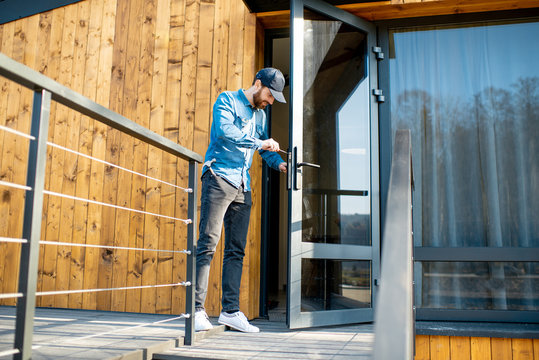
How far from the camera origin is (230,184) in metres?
2.51

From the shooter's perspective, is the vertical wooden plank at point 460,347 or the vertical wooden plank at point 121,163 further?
the vertical wooden plank at point 121,163

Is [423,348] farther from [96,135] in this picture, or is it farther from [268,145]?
[96,135]

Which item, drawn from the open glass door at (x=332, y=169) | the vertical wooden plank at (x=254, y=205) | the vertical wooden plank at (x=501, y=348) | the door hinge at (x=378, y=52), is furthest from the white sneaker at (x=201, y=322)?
the door hinge at (x=378, y=52)

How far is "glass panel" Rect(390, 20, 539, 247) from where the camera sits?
312 centimetres

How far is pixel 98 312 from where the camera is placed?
3.20m

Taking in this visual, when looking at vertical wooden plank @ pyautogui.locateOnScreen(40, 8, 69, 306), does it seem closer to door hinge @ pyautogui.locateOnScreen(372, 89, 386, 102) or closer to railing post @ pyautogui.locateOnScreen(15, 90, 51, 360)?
door hinge @ pyautogui.locateOnScreen(372, 89, 386, 102)

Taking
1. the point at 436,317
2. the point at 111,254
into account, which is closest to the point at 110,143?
the point at 111,254

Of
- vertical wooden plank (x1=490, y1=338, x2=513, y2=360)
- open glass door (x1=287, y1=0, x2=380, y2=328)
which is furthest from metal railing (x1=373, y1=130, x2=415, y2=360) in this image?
vertical wooden plank (x1=490, y1=338, x2=513, y2=360)

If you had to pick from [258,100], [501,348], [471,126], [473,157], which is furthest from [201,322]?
[471,126]

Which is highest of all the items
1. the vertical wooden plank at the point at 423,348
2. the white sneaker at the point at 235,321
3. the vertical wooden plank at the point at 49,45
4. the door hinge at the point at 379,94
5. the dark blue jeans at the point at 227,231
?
the vertical wooden plank at the point at 49,45

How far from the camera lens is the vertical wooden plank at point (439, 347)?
2.74m

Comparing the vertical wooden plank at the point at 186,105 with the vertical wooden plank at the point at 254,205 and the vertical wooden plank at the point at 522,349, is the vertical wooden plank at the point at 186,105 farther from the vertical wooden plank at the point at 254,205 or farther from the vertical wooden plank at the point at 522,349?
the vertical wooden plank at the point at 522,349

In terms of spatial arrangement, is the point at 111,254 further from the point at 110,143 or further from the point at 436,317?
the point at 436,317

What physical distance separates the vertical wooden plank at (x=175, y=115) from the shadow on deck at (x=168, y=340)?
29cm
